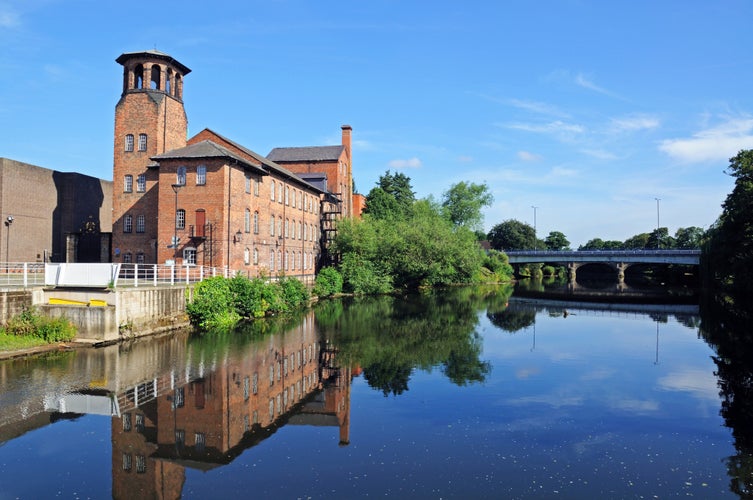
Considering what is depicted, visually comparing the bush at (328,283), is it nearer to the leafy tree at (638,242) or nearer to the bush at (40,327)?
the bush at (40,327)

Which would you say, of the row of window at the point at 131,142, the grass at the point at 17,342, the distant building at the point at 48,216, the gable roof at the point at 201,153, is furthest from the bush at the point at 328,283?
the grass at the point at 17,342

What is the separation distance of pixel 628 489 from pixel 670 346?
1704 cm

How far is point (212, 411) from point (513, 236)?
111154mm

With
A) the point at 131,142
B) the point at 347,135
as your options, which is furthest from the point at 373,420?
the point at 347,135

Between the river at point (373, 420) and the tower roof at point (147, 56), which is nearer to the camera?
the river at point (373, 420)

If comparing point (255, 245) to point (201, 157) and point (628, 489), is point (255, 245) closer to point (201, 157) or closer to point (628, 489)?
point (201, 157)

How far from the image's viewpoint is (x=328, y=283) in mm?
45375

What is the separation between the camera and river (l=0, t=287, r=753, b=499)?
8.98 meters

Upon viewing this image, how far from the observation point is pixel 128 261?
37.2 meters

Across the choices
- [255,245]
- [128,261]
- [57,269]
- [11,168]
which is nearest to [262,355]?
[57,269]

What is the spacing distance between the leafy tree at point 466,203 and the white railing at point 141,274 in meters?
42.3

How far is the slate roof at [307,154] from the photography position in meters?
59.4

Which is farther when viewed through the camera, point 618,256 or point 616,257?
point 616,257

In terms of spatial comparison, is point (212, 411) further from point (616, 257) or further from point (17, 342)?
point (616, 257)
